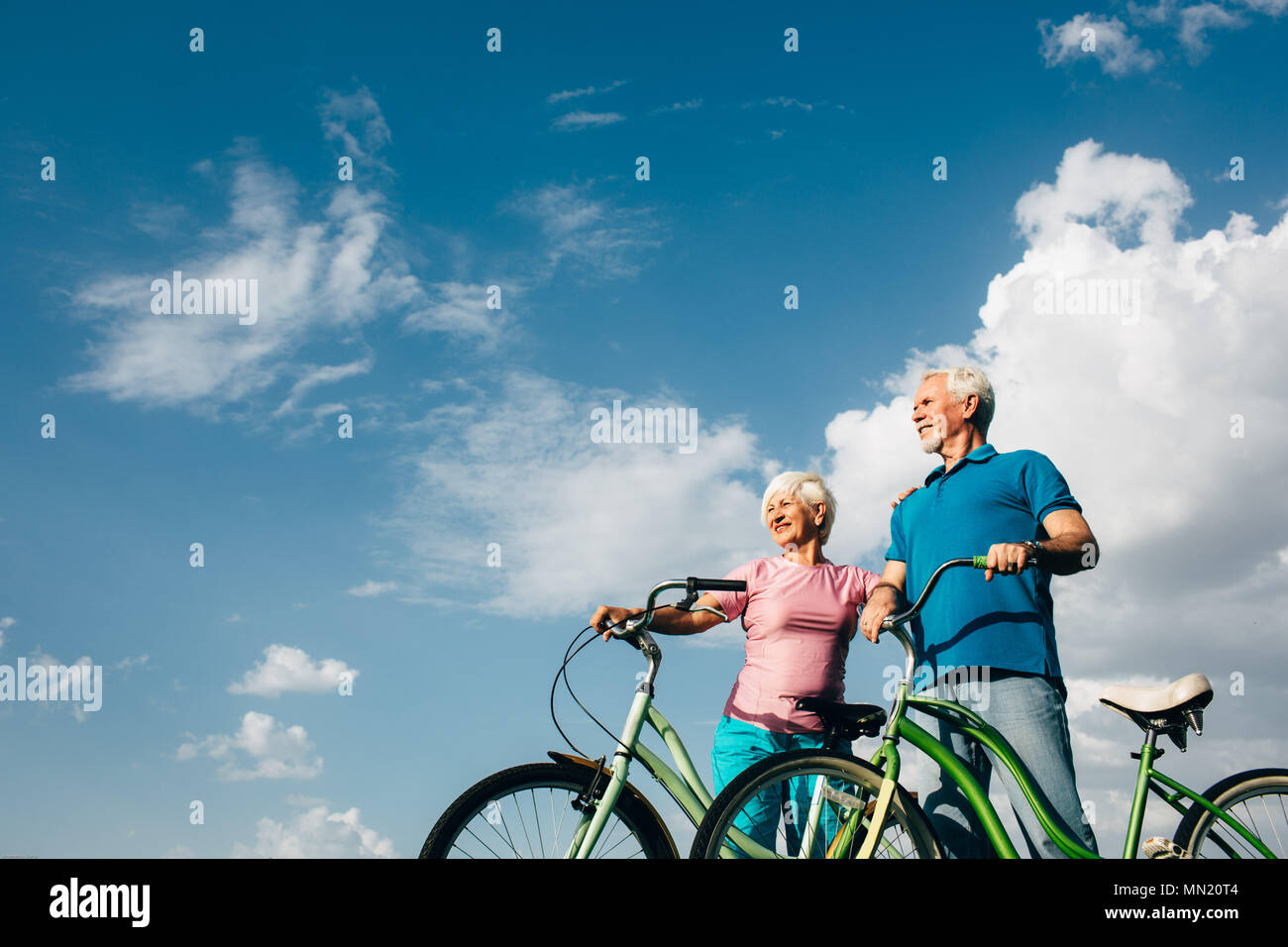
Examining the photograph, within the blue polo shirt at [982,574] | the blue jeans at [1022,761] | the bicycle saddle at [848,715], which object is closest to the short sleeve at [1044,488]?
the blue polo shirt at [982,574]

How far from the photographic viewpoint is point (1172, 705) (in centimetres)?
418

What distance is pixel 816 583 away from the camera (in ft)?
15.5

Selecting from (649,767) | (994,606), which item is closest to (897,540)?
(994,606)

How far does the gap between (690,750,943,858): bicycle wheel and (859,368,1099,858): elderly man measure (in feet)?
→ 1.94

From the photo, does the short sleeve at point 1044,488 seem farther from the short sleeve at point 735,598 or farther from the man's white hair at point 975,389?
the short sleeve at point 735,598

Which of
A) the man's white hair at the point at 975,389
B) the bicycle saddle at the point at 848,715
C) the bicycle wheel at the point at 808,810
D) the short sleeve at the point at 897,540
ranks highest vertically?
the man's white hair at the point at 975,389

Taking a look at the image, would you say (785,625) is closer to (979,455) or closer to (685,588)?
(685,588)

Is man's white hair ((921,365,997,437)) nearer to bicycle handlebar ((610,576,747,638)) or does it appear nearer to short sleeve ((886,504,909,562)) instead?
short sleeve ((886,504,909,562))

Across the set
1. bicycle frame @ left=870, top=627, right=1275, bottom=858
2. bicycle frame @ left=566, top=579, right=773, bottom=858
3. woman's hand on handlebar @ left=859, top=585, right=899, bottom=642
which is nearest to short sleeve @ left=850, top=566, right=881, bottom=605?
woman's hand on handlebar @ left=859, top=585, right=899, bottom=642

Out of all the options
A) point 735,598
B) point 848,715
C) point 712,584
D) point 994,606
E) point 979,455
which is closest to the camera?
point 848,715

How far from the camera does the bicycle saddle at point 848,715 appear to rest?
3.88m

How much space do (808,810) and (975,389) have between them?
216 centimetres
